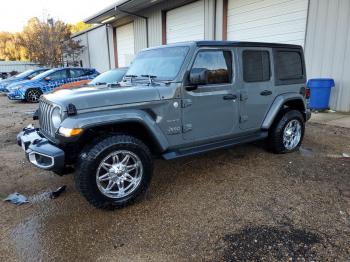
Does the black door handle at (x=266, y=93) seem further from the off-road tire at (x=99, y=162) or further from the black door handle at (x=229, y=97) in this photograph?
the off-road tire at (x=99, y=162)

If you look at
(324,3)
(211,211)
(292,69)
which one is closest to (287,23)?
(324,3)

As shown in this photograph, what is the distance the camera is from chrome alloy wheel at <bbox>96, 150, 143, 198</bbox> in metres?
3.24

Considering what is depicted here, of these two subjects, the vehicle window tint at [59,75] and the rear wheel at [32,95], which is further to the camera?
the vehicle window tint at [59,75]

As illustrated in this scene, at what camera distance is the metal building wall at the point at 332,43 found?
8.06m

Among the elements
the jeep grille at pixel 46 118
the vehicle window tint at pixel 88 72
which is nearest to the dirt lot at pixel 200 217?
the jeep grille at pixel 46 118

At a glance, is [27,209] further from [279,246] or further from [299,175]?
[299,175]

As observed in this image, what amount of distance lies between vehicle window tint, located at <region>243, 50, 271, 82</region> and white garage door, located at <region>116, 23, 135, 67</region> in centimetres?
1519

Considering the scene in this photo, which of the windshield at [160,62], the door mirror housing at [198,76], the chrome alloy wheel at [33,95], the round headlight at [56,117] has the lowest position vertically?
the chrome alloy wheel at [33,95]

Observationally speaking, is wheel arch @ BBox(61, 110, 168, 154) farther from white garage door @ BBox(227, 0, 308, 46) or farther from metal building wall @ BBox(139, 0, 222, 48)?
metal building wall @ BBox(139, 0, 222, 48)

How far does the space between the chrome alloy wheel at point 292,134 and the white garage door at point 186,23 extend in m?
8.73

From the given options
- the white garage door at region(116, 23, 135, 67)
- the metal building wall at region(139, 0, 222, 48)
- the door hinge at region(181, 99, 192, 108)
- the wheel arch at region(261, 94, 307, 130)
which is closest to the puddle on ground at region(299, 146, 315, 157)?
the wheel arch at region(261, 94, 307, 130)

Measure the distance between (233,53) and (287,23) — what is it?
6.38 m

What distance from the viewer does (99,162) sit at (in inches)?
123

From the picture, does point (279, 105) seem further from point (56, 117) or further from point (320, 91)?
point (320, 91)
